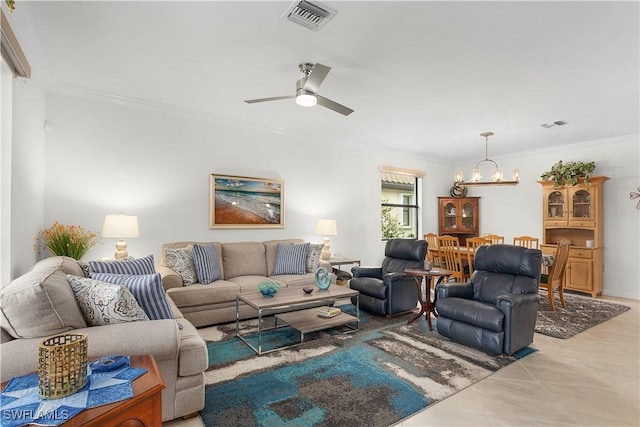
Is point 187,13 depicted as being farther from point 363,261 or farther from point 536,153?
point 536,153

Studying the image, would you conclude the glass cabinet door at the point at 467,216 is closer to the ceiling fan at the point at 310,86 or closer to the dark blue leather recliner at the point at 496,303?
the dark blue leather recliner at the point at 496,303

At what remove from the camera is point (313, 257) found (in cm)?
500

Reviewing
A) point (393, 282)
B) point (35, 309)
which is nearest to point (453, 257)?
point (393, 282)

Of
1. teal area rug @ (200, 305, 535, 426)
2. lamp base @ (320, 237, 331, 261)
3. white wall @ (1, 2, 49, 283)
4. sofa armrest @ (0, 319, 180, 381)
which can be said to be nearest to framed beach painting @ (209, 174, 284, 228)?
lamp base @ (320, 237, 331, 261)

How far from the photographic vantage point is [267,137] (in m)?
5.34

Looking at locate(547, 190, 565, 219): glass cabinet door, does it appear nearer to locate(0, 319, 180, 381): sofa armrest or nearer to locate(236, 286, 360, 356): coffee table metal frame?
locate(236, 286, 360, 356): coffee table metal frame

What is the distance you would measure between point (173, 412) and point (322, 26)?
9.25 ft

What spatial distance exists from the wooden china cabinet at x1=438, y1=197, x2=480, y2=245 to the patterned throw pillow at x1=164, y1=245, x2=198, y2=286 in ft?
18.6

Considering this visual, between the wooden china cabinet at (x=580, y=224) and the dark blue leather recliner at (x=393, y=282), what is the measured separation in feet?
9.86

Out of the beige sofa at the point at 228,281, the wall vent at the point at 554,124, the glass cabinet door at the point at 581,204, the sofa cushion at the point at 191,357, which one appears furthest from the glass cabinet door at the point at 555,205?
the sofa cushion at the point at 191,357

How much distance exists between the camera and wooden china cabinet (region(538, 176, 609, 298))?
567cm

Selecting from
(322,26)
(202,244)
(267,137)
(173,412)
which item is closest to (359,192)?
(267,137)

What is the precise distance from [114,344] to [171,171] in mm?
3142

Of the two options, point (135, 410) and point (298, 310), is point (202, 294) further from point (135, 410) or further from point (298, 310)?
point (135, 410)
